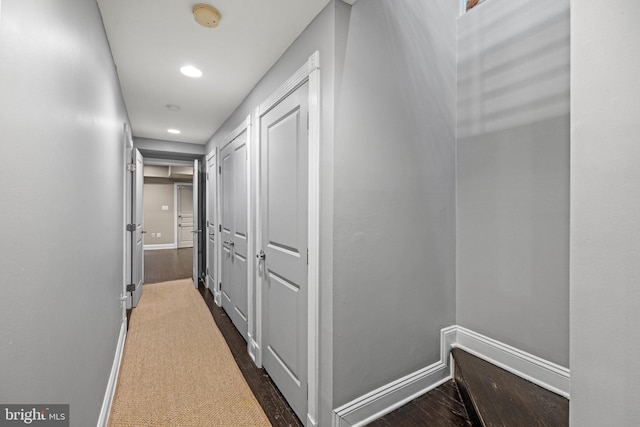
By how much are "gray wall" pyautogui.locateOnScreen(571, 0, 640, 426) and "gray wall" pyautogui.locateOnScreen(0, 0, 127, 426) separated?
149 cm

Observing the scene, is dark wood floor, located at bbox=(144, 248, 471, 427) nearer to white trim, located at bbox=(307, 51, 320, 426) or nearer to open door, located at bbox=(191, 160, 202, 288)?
white trim, located at bbox=(307, 51, 320, 426)

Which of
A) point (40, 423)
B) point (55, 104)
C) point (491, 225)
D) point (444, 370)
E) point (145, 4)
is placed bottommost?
point (444, 370)

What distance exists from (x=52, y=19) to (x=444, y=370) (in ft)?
8.74

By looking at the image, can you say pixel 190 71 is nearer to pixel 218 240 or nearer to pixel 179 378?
pixel 218 240

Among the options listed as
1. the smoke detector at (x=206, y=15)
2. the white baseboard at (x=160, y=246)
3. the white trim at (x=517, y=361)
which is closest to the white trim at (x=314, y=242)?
the smoke detector at (x=206, y=15)

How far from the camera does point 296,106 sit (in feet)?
5.62

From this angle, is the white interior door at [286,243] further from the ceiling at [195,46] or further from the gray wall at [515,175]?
the gray wall at [515,175]

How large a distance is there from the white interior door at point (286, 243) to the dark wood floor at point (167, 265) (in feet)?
12.4

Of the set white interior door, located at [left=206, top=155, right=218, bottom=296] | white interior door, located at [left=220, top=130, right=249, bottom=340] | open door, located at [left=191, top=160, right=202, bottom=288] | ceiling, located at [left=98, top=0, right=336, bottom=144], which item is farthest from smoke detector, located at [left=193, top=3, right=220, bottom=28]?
open door, located at [left=191, top=160, right=202, bottom=288]

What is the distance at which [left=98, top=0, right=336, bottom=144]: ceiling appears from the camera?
1.52 meters

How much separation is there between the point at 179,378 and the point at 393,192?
6.89 ft

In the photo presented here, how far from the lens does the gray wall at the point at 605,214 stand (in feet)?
2.37

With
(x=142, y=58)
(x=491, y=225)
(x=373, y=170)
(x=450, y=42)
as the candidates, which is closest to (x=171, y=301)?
(x=142, y=58)

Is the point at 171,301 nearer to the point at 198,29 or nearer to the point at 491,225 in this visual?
the point at 198,29
